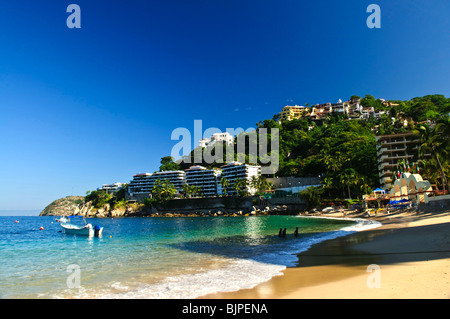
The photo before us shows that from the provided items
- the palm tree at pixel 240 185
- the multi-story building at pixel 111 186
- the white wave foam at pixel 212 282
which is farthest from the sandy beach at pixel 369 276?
the multi-story building at pixel 111 186

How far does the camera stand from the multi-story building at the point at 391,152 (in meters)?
66.9

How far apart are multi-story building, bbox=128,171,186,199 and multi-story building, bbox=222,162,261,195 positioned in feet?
86.9

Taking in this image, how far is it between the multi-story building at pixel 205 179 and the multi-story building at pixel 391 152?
230 feet

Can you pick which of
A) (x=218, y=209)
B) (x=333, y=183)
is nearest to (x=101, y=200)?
(x=218, y=209)

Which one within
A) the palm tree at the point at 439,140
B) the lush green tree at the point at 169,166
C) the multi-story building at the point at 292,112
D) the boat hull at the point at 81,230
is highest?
the multi-story building at the point at 292,112

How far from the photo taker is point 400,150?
225 ft

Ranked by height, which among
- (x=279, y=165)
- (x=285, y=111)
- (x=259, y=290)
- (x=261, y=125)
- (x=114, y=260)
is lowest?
(x=114, y=260)

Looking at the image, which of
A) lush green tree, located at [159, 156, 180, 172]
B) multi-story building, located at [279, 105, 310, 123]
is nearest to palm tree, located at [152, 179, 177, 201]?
lush green tree, located at [159, 156, 180, 172]

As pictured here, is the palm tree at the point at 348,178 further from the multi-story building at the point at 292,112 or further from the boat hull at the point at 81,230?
the multi-story building at the point at 292,112

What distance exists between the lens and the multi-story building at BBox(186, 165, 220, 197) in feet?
411

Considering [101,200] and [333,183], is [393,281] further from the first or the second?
[101,200]

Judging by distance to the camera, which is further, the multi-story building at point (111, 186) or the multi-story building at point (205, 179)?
the multi-story building at point (111, 186)

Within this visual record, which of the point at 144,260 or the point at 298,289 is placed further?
the point at 144,260
